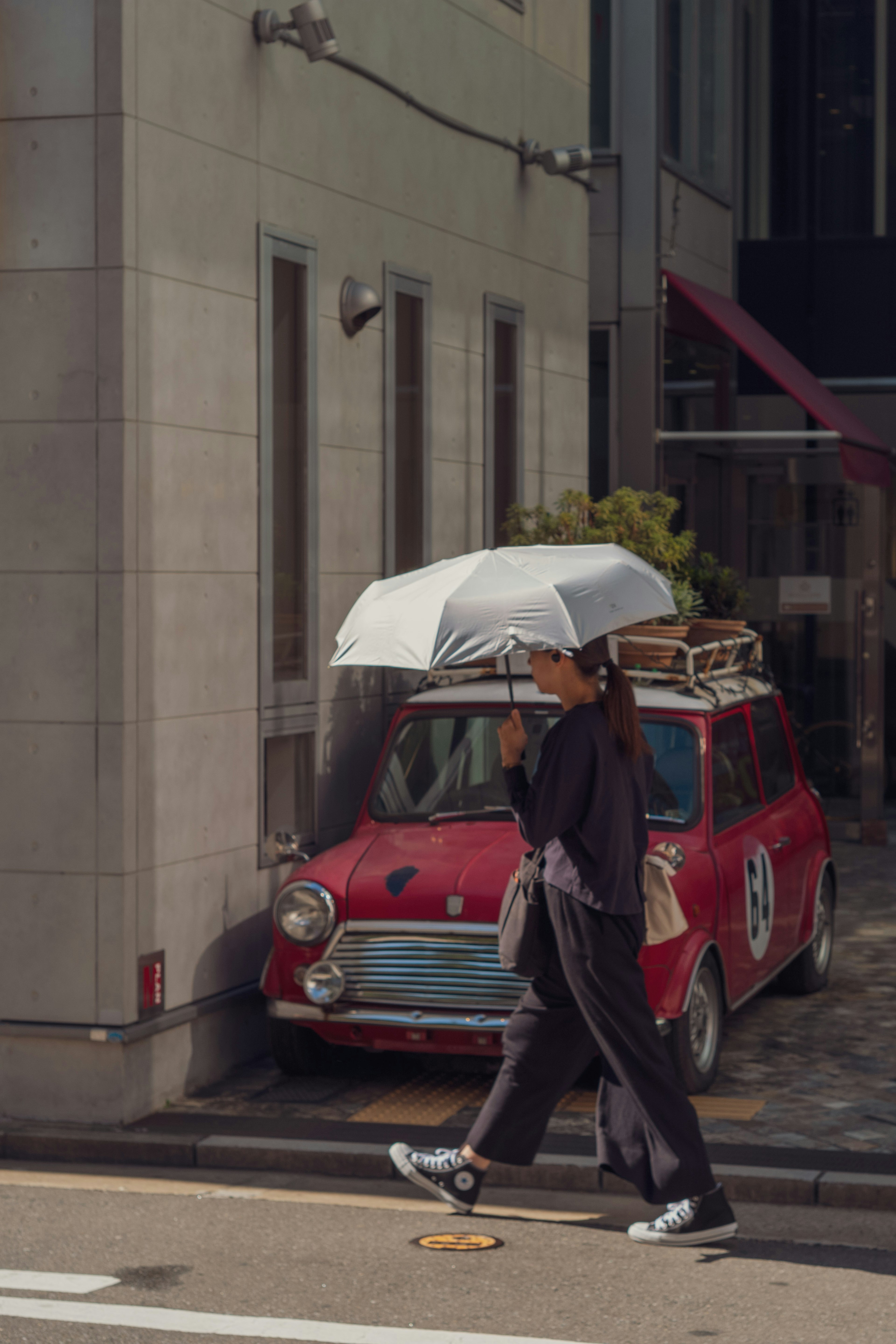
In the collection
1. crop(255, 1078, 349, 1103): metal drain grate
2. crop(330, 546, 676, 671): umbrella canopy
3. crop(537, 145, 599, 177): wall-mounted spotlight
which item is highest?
crop(537, 145, 599, 177): wall-mounted spotlight

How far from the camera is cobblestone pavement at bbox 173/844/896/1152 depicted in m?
7.39

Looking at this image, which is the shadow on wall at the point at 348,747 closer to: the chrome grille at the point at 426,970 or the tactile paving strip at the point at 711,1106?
the chrome grille at the point at 426,970

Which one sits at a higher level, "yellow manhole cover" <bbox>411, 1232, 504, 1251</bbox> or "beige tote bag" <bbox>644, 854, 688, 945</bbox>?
"beige tote bag" <bbox>644, 854, 688, 945</bbox>

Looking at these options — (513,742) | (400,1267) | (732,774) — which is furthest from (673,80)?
(400,1267)

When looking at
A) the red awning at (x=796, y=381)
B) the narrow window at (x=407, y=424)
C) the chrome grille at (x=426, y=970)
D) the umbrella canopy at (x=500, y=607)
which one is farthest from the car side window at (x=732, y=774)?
the red awning at (x=796, y=381)

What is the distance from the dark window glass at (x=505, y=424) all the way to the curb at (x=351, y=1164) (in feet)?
18.6

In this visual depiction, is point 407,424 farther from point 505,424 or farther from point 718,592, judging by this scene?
point 718,592

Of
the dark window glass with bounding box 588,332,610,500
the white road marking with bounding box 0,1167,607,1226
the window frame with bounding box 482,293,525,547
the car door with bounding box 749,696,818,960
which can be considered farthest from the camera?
the dark window glass with bounding box 588,332,610,500

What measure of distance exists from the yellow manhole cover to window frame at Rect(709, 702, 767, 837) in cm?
256

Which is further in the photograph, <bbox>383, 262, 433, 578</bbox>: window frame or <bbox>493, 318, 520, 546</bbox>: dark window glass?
<bbox>493, 318, 520, 546</bbox>: dark window glass

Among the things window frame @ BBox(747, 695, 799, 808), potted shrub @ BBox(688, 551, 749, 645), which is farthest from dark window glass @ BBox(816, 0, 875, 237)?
window frame @ BBox(747, 695, 799, 808)

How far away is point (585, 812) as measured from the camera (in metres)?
5.92

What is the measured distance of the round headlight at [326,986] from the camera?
7738 millimetres

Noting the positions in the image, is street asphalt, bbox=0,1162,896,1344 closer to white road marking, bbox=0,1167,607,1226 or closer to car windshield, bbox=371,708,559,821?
white road marking, bbox=0,1167,607,1226
